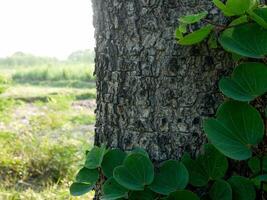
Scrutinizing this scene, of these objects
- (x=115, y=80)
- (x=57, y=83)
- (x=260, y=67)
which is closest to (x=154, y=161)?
(x=115, y=80)

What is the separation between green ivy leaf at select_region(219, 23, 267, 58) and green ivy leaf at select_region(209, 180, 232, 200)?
24cm

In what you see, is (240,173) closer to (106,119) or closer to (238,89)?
(238,89)

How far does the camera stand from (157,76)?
0.95m

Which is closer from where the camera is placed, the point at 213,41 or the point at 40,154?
the point at 213,41

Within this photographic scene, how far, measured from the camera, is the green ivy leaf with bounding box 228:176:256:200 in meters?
0.85

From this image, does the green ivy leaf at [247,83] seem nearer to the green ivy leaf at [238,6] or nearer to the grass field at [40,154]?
the green ivy leaf at [238,6]

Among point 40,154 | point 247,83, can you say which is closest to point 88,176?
point 247,83

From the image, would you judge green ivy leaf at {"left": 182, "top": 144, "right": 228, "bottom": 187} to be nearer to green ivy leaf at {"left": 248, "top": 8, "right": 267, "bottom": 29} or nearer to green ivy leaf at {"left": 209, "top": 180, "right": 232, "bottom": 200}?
green ivy leaf at {"left": 209, "top": 180, "right": 232, "bottom": 200}

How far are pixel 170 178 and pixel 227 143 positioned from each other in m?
0.13

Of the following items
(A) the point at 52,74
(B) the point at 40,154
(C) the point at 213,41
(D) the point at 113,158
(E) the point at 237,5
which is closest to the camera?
(E) the point at 237,5

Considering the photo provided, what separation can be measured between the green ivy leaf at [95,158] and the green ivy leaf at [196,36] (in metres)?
0.28

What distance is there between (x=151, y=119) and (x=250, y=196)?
0.25 metres

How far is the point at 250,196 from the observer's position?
2.78 feet

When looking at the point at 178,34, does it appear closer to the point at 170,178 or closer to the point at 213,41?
the point at 213,41
